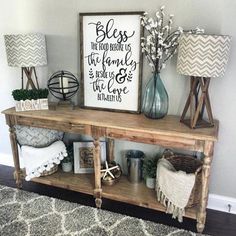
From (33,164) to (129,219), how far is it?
0.93m

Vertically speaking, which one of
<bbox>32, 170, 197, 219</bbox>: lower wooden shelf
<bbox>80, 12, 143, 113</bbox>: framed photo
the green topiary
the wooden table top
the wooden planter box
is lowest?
<bbox>32, 170, 197, 219</bbox>: lower wooden shelf

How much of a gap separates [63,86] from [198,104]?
1.10 meters

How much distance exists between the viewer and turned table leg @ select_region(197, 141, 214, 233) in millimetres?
1776

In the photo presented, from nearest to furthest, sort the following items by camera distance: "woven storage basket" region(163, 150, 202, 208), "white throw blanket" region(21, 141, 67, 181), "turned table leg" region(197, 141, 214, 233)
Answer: "turned table leg" region(197, 141, 214, 233) < "woven storage basket" region(163, 150, 202, 208) < "white throw blanket" region(21, 141, 67, 181)

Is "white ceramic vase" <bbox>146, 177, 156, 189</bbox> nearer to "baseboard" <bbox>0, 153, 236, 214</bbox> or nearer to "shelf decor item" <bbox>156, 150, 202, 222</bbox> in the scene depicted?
"shelf decor item" <bbox>156, 150, 202, 222</bbox>

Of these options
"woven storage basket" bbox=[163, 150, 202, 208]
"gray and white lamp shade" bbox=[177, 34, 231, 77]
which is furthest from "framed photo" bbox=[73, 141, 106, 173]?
"gray and white lamp shade" bbox=[177, 34, 231, 77]

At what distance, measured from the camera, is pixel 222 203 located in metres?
2.21

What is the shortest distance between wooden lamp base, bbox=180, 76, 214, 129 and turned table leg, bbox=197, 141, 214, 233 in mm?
176

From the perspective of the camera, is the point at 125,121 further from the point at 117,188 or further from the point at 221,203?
the point at 221,203

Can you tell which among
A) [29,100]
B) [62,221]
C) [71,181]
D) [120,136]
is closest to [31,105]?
[29,100]

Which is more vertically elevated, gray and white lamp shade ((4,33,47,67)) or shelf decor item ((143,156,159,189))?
gray and white lamp shade ((4,33,47,67))

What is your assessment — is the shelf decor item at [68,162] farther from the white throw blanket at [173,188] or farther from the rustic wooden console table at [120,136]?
the white throw blanket at [173,188]

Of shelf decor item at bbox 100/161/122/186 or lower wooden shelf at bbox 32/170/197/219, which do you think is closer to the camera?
lower wooden shelf at bbox 32/170/197/219

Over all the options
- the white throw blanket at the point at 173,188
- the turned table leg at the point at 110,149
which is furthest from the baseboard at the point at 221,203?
the turned table leg at the point at 110,149
